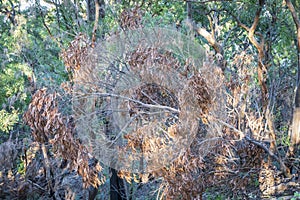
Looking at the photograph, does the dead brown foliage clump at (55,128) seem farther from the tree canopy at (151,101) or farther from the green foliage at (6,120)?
the green foliage at (6,120)

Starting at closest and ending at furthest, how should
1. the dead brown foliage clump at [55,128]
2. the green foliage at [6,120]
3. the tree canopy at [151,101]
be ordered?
the dead brown foliage clump at [55,128], the tree canopy at [151,101], the green foliage at [6,120]

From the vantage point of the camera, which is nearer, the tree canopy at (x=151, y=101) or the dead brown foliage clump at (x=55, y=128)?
the dead brown foliage clump at (x=55, y=128)

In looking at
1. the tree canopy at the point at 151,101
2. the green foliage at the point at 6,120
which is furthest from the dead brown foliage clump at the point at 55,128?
the green foliage at the point at 6,120

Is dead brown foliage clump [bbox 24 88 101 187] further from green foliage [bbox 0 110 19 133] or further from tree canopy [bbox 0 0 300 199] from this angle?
green foliage [bbox 0 110 19 133]

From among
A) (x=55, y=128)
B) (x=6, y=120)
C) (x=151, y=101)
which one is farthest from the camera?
(x=6, y=120)

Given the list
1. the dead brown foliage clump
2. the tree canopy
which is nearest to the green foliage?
the tree canopy

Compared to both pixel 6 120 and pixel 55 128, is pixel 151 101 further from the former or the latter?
pixel 6 120

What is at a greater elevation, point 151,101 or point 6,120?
point 151,101

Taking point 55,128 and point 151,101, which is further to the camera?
point 151,101

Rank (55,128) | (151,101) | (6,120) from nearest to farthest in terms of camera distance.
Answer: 1. (55,128)
2. (151,101)
3. (6,120)

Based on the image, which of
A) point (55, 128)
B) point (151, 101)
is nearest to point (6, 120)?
point (55, 128)

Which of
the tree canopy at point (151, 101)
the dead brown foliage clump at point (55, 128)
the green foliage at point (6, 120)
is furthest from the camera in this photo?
the green foliage at point (6, 120)

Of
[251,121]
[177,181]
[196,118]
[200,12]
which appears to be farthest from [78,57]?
[200,12]

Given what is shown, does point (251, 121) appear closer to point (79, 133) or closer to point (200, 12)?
point (79, 133)
